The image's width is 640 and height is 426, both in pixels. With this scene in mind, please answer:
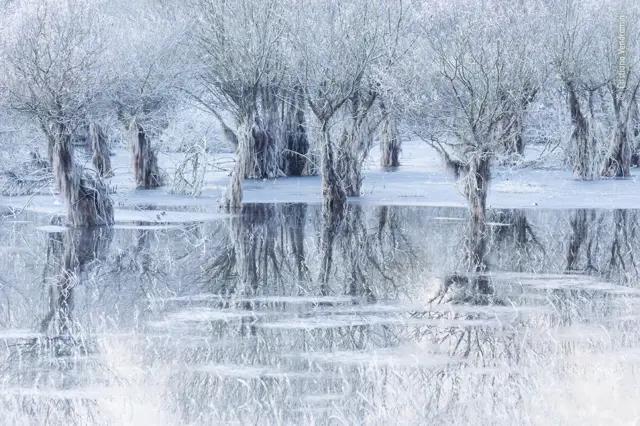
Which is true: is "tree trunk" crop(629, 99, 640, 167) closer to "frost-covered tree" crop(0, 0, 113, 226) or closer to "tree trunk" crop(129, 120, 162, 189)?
"tree trunk" crop(129, 120, 162, 189)

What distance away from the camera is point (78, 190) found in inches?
1217

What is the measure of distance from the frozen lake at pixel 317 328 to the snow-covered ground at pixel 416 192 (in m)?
8.63

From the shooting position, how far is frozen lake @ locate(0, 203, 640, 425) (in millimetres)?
12500

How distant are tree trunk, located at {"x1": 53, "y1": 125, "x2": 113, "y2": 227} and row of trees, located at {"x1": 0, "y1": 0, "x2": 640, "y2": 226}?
4 cm

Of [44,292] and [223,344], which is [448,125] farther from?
[223,344]

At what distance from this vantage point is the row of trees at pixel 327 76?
1171 inches

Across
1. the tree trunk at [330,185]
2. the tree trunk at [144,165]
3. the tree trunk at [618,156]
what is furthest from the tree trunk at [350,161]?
the tree trunk at [618,156]

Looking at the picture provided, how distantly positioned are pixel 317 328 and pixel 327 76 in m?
17.7

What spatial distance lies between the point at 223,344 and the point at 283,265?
8500mm

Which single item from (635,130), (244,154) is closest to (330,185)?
(244,154)

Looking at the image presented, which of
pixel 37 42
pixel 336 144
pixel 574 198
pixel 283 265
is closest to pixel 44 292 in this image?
pixel 283 265

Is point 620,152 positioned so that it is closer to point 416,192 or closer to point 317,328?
point 416,192

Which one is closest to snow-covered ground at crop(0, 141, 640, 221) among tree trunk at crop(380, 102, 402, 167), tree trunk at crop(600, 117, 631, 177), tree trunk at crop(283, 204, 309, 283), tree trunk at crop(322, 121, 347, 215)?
tree trunk at crop(600, 117, 631, 177)

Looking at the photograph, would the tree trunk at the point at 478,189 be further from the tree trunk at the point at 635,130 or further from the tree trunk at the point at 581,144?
the tree trunk at the point at 635,130
